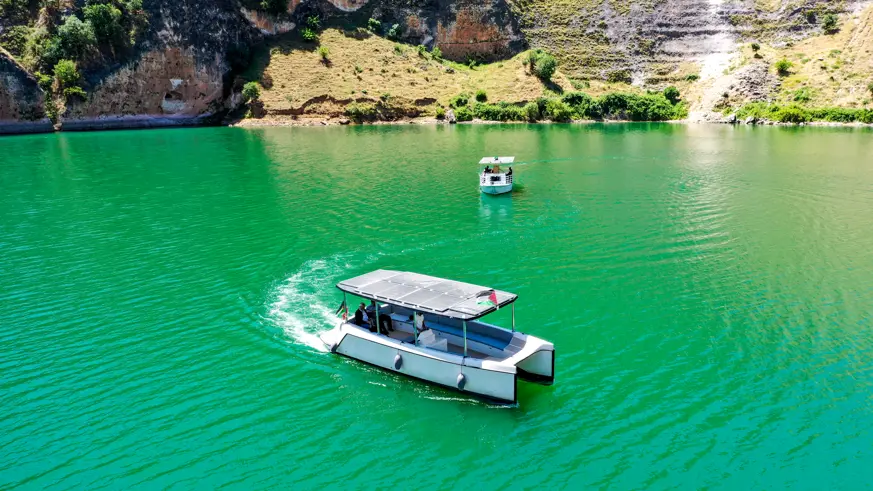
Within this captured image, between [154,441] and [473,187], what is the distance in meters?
39.4

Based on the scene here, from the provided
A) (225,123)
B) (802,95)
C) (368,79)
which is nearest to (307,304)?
(368,79)

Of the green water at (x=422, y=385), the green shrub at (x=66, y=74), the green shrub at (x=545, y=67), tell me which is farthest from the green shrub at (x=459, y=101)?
the green shrub at (x=66, y=74)

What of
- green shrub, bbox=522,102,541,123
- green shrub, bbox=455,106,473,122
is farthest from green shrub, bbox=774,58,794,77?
green shrub, bbox=455,106,473,122

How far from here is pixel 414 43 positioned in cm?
13762

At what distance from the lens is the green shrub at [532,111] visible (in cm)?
11788

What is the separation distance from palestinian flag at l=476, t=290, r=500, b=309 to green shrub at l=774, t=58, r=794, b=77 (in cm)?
11466

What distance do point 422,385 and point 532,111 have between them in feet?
340

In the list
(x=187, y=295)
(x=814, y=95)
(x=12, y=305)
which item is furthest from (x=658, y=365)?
(x=814, y=95)

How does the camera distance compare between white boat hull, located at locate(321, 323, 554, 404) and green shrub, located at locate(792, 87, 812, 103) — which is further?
green shrub, located at locate(792, 87, 812, 103)

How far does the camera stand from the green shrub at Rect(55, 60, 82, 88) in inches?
4126

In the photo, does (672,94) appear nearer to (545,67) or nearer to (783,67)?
(783,67)

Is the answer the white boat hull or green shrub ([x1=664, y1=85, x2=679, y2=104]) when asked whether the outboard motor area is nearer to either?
the white boat hull

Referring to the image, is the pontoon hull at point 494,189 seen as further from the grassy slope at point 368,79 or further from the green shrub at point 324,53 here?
the green shrub at point 324,53

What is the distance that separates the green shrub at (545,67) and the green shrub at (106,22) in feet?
264
